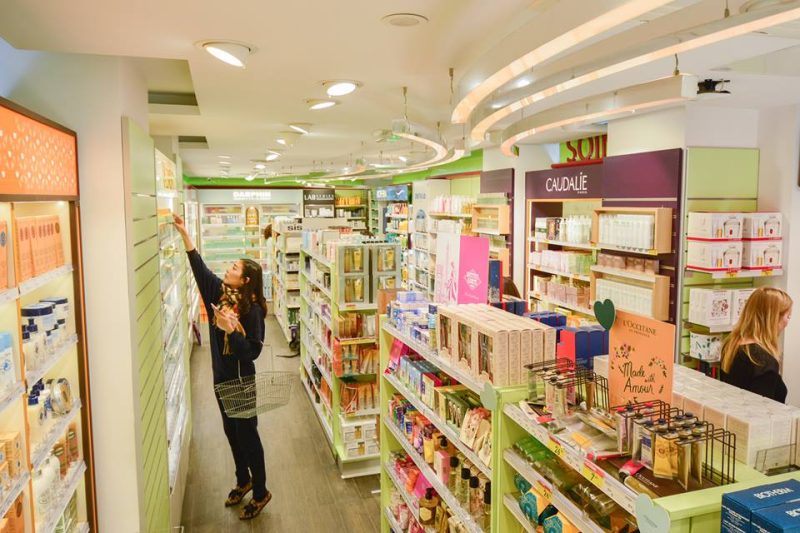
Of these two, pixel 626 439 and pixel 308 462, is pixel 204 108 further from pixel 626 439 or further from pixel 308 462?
pixel 626 439

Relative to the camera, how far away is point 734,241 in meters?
5.19

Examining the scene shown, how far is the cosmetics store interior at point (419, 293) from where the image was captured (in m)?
1.99

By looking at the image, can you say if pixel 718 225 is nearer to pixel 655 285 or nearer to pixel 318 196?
pixel 655 285

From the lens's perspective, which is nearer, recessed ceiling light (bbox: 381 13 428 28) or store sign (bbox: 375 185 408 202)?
recessed ceiling light (bbox: 381 13 428 28)

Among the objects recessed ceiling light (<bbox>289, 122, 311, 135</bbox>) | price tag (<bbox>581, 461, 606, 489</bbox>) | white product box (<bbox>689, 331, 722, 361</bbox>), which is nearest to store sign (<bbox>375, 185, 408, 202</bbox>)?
recessed ceiling light (<bbox>289, 122, 311, 135</bbox>)

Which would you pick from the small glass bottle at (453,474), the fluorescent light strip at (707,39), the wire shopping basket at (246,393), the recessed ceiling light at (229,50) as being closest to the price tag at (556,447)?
the small glass bottle at (453,474)

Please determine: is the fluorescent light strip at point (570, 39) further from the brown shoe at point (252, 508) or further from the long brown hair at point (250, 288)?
the brown shoe at point (252, 508)

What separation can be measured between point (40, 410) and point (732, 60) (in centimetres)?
434

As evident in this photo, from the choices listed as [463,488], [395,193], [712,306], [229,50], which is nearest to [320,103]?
[229,50]

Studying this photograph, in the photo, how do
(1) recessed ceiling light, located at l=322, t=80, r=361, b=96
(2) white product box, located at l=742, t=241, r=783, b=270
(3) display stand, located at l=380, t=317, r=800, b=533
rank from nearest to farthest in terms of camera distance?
(3) display stand, located at l=380, t=317, r=800, b=533 < (1) recessed ceiling light, located at l=322, t=80, r=361, b=96 < (2) white product box, located at l=742, t=241, r=783, b=270

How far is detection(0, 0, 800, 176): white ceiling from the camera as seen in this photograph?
8.56ft

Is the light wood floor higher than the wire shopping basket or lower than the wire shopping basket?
lower

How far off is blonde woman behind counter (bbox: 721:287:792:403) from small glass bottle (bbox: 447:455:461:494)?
77.7 inches

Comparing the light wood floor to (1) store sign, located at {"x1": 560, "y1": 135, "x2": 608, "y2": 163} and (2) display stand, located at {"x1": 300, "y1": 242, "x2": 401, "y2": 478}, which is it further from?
(1) store sign, located at {"x1": 560, "y1": 135, "x2": 608, "y2": 163}
